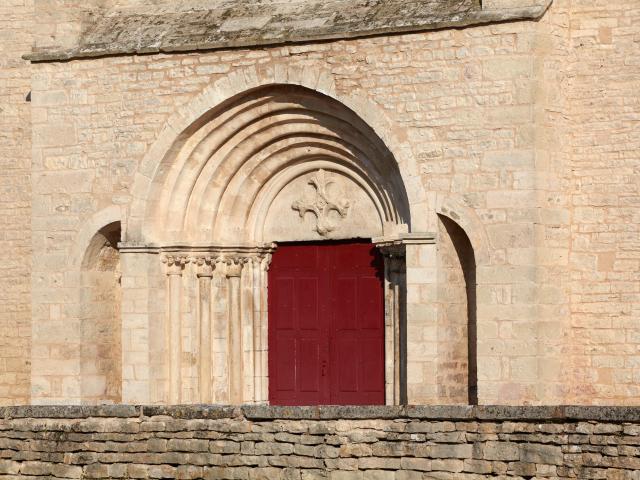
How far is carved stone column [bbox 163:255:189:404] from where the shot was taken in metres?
15.5

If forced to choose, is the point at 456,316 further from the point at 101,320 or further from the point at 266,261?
the point at 101,320

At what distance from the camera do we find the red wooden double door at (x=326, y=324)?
15.5 m

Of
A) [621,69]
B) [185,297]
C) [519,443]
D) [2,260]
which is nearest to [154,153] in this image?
[185,297]

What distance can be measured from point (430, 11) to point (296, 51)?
125 centimetres

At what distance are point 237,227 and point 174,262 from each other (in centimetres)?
73

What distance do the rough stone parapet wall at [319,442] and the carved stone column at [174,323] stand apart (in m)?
3.36

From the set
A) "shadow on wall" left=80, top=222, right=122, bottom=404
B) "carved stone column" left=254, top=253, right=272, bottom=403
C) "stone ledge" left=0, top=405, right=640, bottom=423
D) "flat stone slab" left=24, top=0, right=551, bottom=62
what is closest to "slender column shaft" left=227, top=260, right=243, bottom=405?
"carved stone column" left=254, top=253, right=272, bottom=403

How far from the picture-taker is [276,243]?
16078mm

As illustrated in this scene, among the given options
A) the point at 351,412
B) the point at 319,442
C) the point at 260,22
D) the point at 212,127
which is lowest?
the point at 319,442

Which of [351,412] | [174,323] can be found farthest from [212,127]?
[351,412]

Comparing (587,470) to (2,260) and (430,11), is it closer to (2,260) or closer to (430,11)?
(430,11)

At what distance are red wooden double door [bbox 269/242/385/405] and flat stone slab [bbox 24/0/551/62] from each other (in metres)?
2.10

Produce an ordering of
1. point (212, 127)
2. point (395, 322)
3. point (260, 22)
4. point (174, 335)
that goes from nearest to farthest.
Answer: point (395, 322), point (260, 22), point (212, 127), point (174, 335)

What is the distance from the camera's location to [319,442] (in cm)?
1138
